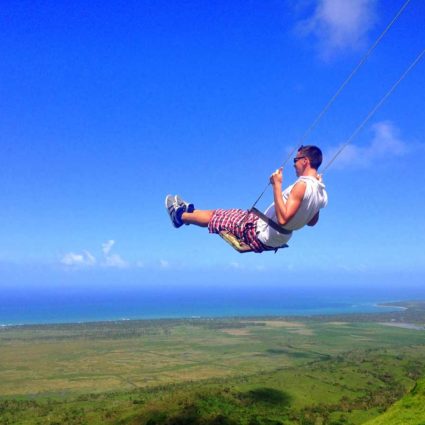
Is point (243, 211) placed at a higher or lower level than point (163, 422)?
higher

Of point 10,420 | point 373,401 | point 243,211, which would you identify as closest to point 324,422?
point 373,401

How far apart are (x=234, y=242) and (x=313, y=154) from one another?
2.18m

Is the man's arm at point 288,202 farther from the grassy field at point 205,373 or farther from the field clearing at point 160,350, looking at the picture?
the field clearing at point 160,350

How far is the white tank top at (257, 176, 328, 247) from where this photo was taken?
636 cm

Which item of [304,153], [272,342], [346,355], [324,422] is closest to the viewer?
[304,153]

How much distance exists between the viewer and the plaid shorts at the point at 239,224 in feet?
24.4

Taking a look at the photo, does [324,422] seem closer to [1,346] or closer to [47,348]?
[47,348]

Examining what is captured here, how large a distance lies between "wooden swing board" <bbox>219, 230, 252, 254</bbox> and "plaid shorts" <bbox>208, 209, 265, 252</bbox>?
57 millimetres

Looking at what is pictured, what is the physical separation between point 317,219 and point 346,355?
8615 cm

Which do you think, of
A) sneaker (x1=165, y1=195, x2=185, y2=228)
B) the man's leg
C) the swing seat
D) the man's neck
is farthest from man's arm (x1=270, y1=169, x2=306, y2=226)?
sneaker (x1=165, y1=195, x2=185, y2=228)

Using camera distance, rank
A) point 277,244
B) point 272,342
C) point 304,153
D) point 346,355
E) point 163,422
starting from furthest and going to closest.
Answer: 1. point 272,342
2. point 346,355
3. point 163,422
4. point 277,244
5. point 304,153

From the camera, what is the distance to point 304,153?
682 centimetres

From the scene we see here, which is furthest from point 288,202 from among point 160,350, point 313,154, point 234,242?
point 160,350

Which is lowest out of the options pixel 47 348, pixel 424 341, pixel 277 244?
pixel 424 341
